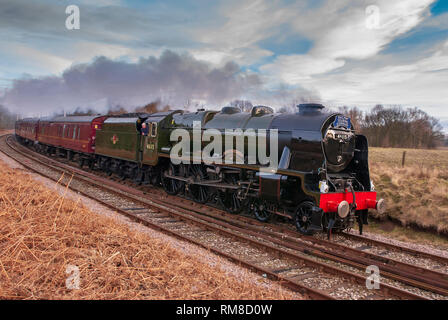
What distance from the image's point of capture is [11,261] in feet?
13.8

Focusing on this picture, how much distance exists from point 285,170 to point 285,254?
2247 mm

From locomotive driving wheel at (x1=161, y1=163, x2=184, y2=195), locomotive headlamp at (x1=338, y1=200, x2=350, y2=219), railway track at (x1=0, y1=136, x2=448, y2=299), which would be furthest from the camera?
locomotive driving wheel at (x1=161, y1=163, x2=184, y2=195)

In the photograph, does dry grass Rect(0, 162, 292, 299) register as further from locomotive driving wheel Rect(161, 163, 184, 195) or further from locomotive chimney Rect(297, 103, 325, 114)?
locomotive driving wheel Rect(161, 163, 184, 195)

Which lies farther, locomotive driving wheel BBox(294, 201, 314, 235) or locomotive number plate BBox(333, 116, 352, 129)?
locomotive number plate BBox(333, 116, 352, 129)

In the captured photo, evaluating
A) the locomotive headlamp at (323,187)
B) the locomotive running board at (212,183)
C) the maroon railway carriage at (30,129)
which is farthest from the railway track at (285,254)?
the maroon railway carriage at (30,129)

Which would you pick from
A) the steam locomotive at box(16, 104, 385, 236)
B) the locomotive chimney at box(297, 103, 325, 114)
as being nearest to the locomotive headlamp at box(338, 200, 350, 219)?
the steam locomotive at box(16, 104, 385, 236)

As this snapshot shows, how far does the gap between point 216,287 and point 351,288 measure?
2490 millimetres

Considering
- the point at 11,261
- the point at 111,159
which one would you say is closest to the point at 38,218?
the point at 11,261

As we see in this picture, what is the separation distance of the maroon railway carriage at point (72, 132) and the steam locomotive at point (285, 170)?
20.6ft

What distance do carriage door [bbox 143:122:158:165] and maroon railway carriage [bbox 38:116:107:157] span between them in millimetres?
6239

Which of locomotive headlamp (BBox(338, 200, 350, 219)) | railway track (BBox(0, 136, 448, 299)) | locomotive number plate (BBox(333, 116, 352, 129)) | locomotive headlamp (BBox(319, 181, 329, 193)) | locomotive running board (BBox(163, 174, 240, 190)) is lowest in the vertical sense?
railway track (BBox(0, 136, 448, 299))

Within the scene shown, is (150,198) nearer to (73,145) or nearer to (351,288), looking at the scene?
(351,288)

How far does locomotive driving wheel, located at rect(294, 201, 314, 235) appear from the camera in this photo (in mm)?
7903

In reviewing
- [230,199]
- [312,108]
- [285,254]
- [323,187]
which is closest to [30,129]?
[230,199]
